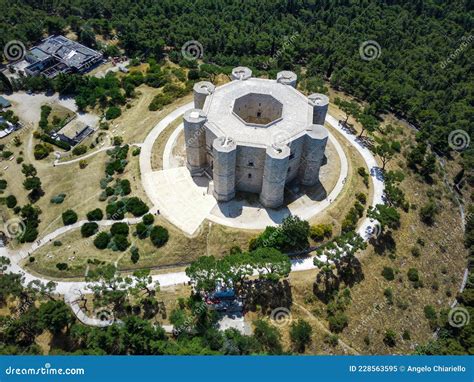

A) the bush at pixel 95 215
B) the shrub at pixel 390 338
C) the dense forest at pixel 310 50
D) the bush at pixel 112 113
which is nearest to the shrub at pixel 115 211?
the bush at pixel 95 215

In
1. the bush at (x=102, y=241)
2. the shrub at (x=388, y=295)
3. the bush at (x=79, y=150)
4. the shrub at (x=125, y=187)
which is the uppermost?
the shrub at (x=125, y=187)

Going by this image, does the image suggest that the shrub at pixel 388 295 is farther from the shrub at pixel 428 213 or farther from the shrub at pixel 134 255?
the shrub at pixel 134 255

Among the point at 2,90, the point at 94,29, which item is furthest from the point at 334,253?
the point at 94,29

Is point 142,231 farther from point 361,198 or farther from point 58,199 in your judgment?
point 361,198

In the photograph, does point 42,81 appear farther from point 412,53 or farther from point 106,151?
point 412,53

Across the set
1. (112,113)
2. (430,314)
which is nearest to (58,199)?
(112,113)

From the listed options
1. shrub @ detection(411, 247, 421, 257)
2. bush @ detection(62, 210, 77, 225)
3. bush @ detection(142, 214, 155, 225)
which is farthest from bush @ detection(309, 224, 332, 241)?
bush @ detection(62, 210, 77, 225)

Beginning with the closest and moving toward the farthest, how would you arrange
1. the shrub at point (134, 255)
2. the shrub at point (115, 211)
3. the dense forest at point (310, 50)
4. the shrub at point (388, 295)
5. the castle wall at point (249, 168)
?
the shrub at point (388, 295) < the shrub at point (134, 255) < the castle wall at point (249, 168) < the shrub at point (115, 211) < the dense forest at point (310, 50)

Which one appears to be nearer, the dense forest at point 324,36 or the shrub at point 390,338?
the shrub at point 390,338
